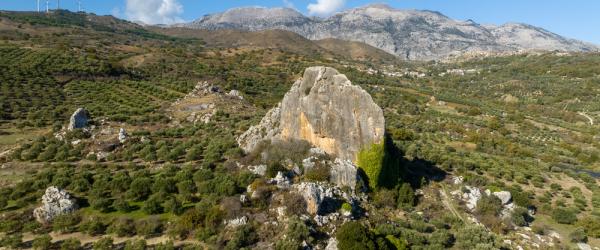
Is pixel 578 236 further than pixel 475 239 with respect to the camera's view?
Yes

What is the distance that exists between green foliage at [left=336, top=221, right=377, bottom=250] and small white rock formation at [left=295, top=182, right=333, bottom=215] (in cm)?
286

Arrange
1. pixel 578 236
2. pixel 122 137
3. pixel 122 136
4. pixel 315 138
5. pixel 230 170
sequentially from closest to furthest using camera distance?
pixel 578 236 < pixel 315 138 < pixel 230 170 < pixel 122 137 < pixel 122 136

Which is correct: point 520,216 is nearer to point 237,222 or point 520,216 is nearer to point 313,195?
point 313,195

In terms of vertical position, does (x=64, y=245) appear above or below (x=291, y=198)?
below

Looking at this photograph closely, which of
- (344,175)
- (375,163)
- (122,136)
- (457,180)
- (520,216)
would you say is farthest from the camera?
(122,136)

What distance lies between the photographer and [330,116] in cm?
3878

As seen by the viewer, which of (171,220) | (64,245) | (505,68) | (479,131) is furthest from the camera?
(505,68)

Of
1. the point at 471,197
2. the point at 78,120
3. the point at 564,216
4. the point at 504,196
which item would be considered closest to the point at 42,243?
the point at 78,120

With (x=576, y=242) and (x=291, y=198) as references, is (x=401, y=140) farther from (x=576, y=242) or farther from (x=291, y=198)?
(x=291, y=198)

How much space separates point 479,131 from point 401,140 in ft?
80.0

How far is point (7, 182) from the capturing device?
38375 millimetres

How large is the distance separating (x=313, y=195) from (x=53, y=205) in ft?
64.4

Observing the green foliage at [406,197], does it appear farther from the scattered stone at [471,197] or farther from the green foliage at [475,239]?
the scattered stone at [471,197]

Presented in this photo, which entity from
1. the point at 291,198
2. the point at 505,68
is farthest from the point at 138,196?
the point at 505,68
